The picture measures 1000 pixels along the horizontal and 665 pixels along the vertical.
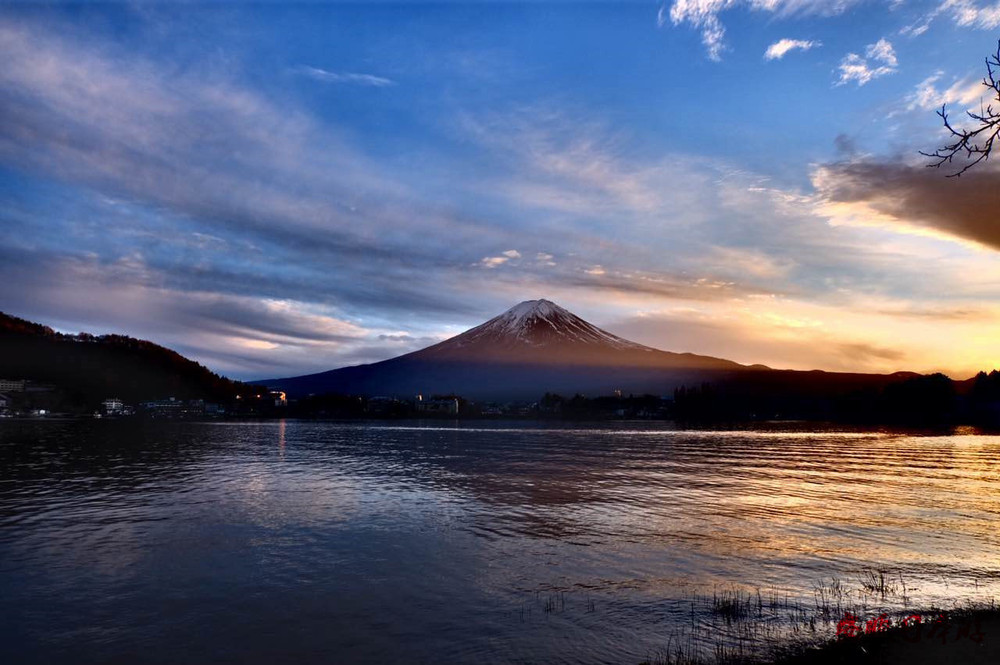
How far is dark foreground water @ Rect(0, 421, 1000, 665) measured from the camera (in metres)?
15.2

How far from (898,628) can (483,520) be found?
21.1 meters

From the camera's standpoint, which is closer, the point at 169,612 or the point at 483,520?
the point at 169,612

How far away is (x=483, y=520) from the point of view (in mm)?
31672

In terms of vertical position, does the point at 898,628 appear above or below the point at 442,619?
above

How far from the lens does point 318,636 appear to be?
15305 millimetres

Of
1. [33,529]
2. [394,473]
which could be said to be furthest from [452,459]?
[33,529]

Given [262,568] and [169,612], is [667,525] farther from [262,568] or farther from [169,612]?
[169,612]

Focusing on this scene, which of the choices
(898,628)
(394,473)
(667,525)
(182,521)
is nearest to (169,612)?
(182,521)

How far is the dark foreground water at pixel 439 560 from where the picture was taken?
1517cm

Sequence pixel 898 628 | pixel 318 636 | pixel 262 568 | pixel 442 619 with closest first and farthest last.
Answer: pixel 898 628, pixel 318 636, pixel 442 619, pixel 262 568

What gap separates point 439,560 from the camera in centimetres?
2306

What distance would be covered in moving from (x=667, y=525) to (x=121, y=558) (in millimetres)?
24600

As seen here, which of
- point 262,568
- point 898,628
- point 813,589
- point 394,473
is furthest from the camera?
point 394,473

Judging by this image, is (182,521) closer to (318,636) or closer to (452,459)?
(318,636)
